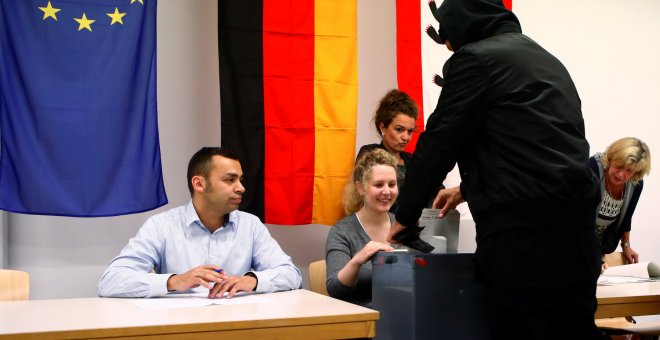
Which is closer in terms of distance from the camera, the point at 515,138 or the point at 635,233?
the point at 515,138

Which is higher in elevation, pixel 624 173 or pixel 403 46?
pixel 403 46

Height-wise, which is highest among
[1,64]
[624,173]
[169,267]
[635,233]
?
[1,64]

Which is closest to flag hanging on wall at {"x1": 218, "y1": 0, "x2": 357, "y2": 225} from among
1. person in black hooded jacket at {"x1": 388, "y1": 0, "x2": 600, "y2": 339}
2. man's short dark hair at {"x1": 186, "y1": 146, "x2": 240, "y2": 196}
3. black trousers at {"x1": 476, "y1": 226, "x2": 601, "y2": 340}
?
man's short dark hair at {"x1": 186, "y1": 146, "x2": 240, "y2": 196}

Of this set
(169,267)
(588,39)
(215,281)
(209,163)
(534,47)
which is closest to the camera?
(534,47)

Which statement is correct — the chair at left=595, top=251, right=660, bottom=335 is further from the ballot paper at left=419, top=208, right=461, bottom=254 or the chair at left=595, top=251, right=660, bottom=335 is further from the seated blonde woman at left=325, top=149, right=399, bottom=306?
the seated blonde woman at left=325, top=149, right=399, bottom=306

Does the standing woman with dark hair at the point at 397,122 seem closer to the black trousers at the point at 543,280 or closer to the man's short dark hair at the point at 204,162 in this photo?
the man's short dark hair at the point at 204,162

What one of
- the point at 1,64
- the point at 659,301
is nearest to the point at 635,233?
the point at 659,301

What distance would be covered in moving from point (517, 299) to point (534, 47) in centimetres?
74

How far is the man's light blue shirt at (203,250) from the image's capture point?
8.32 ft

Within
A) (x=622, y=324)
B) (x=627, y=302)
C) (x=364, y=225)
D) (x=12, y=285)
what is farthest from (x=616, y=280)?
(x=12, y=285)

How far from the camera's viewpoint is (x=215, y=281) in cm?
227

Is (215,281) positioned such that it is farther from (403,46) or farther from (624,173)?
(624,173)

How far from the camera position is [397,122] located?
3842 mm

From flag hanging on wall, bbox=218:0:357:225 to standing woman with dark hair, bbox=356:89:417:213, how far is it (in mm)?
179
